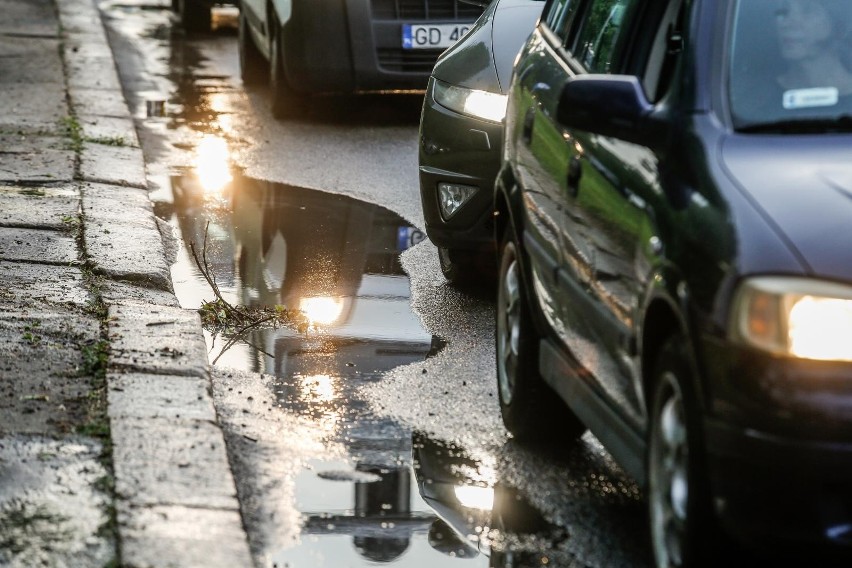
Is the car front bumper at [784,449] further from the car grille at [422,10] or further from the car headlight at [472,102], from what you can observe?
the car grille at [422,10]

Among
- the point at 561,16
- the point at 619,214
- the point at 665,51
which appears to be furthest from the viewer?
the point at 561,16

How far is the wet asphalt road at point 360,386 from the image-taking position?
4449 mm

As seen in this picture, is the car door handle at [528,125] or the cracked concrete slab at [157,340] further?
the cracked concrete slab at [157,340]

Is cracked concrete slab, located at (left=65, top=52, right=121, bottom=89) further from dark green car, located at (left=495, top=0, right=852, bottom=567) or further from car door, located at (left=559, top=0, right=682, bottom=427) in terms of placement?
car door, located at (left=559, top=0, right=682, bottom=427)

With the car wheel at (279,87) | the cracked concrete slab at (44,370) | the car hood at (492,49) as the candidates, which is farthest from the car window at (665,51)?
the car wheel at (279,87)

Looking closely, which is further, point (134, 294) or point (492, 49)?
point (492, 49)

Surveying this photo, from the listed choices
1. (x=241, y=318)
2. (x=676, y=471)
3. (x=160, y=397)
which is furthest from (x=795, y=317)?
(x=241, y=318)

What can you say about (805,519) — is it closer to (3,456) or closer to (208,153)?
(3,456)

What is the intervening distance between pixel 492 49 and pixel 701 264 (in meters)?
4.13

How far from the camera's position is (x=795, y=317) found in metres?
3.27

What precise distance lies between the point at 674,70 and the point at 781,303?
106 centimetres

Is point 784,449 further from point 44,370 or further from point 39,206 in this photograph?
point 39,206

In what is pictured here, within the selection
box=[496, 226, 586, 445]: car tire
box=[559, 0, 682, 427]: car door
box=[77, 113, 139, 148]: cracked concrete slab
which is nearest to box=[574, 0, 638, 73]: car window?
box=[559, 0, 682, 427]: car door

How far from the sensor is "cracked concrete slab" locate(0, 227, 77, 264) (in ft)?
23.8
